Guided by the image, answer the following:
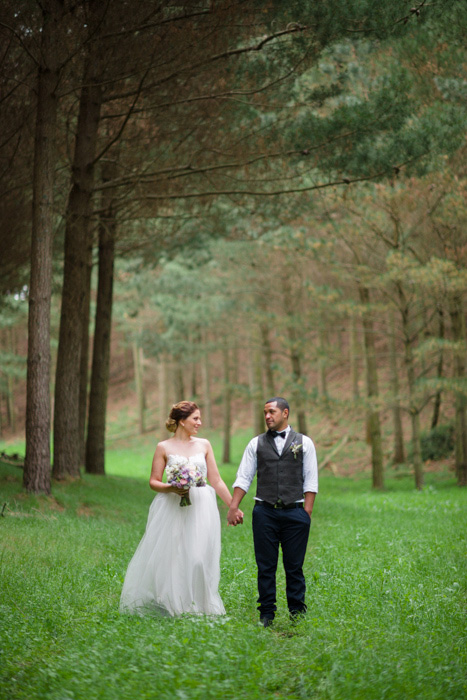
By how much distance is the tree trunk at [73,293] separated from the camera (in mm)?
13672

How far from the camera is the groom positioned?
19.8 ft

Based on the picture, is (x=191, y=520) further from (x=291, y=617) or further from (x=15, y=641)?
(x=15, y=641)

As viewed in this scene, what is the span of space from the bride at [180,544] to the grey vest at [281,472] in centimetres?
37

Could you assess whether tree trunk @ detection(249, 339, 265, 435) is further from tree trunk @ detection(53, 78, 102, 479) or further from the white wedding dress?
the white wedding dress

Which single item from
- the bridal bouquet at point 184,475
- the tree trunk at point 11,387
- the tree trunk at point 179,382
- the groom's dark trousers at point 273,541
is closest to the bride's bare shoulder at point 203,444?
the bridal bouquet at point 184,475

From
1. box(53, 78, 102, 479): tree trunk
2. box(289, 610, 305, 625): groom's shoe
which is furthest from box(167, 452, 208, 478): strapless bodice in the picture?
box(53, 78, 102, 479): tree trunk

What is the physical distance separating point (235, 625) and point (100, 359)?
12874mm

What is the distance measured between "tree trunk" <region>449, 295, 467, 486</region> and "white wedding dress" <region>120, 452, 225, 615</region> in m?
13.1

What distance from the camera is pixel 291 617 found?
20.1ft

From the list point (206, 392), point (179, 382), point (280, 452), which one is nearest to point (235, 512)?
point (280, 452)

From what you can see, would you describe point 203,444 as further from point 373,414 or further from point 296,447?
point 373,414

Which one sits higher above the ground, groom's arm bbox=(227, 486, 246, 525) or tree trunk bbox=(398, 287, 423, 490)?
tree trunk bbox=(398, 287, 423, 490)

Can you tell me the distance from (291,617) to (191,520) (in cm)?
120

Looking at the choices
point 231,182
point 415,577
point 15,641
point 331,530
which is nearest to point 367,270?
point 231,182
